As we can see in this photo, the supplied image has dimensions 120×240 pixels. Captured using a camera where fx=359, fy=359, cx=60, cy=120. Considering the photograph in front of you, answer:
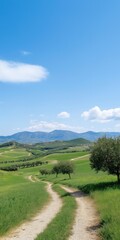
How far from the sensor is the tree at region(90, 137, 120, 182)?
194 ft

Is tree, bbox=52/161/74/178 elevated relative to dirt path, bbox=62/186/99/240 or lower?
elevated

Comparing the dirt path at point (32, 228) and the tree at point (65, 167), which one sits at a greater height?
the tree at point (65, 167)

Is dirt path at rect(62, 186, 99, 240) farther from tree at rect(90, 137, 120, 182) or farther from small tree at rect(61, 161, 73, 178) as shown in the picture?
small tree at rect(61, 161, 73, 178)

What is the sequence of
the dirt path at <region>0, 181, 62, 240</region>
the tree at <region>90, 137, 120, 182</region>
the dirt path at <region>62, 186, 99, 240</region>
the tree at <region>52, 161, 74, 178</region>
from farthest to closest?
the tree at <region>52, 161, 74, 178</region>, the tree at <region>90, 137, 120, 182</region>, the dirt path at <region>0, 181, 62, 240</region>, the dirt path at <region>62, 186, 99, 240</region>

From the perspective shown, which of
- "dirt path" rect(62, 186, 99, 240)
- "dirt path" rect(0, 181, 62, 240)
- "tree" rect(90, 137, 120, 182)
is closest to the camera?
"dirt path" rect(62, 186, 99, 240)

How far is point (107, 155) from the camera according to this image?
59.7 metres

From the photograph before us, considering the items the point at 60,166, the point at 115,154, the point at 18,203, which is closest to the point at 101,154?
the point at 115,154

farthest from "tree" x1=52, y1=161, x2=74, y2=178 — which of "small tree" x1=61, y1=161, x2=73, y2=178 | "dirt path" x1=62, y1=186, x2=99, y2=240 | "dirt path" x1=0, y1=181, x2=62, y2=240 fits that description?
"dirt path" x1=0, y1=181, x2=62, y2=240

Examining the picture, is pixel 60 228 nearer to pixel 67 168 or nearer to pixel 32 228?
pixel 32 228

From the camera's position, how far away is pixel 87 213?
3381 cm

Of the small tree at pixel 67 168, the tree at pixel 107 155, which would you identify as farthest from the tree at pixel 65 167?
the tree at pixel 107 155

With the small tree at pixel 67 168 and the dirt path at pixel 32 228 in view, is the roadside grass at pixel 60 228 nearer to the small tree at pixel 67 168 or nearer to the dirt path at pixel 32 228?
the dirt path at pixel 32 228

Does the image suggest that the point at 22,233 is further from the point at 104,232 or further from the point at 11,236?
the point at 104,232

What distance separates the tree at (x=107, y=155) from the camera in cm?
5903
